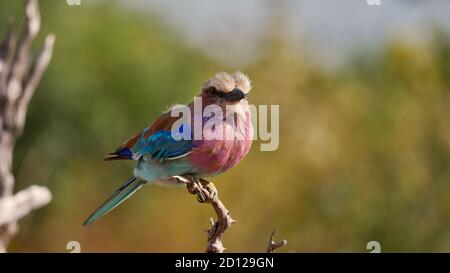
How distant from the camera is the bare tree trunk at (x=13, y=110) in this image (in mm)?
2174

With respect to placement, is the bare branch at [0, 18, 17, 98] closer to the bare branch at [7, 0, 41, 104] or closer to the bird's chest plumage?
the bare branch at [7, 0, 41, 104]

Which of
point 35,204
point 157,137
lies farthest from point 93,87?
point 35,204

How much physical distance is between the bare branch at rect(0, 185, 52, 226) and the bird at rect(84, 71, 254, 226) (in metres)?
1.90

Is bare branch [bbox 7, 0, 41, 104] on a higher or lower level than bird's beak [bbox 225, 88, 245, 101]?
lower

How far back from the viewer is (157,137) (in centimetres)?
443

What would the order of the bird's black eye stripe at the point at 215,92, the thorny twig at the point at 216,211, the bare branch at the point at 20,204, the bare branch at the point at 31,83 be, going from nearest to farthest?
1. the bare branch at the point at 20,204
2. the bare branch at the point at 31,83
3. the thorny twig at the point at 216,211
4. the bird's black eye stripe at the point at 215,92

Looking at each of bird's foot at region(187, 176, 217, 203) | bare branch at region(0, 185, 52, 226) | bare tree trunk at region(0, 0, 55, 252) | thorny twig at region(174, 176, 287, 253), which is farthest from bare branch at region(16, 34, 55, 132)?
bird's foot at region(187, 176, 217, 203)

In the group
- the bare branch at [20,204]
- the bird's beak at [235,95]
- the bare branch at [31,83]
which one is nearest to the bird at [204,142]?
the bird's beak at [235,95]

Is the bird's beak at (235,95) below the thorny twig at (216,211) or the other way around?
the other way around

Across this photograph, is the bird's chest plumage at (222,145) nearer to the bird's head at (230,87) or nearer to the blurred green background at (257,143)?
the bird's head at (230,87)

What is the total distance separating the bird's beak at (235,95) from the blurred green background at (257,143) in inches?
183

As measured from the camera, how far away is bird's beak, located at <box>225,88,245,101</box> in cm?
427

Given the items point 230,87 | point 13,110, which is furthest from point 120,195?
point 13,110

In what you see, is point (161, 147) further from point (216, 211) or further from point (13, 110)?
point (13, 110)
